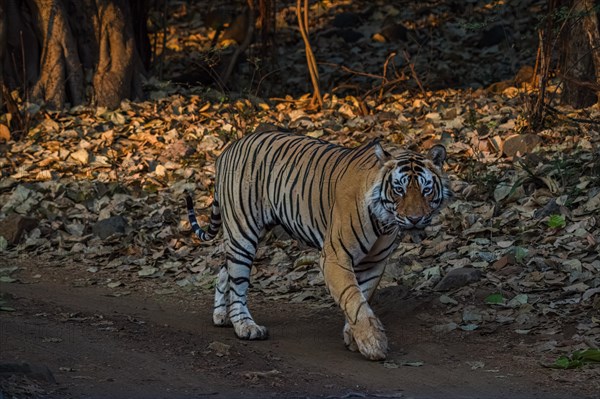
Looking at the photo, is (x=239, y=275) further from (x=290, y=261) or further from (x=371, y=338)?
(x=290, y=261)

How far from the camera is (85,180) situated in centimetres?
1055

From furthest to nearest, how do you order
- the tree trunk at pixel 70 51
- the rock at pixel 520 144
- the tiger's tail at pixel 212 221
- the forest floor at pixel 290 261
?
the tree trunk at pixel 70 51 → the rock at pixel 520 144 → the tiger's tail at pixel 212 221 → the forest floor at pixel 290 261

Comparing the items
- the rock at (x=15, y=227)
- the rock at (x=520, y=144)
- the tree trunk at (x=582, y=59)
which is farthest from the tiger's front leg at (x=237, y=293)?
the tree trunk at (x=582, y=59)

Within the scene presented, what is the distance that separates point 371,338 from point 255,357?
70 cm

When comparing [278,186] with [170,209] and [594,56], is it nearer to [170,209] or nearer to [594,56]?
[170,209]

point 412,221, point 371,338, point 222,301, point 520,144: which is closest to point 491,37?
point 520,144

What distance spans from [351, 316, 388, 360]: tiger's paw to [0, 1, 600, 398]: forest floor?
7 centimetres

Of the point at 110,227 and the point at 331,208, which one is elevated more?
the point at 331,208

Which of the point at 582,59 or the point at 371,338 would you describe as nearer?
the point at 371,338

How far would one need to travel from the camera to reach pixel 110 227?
30.5 feet

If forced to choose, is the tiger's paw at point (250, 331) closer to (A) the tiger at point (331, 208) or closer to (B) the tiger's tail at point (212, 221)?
(A) the tiger at point (331, 208)

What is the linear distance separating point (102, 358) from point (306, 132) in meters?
5.84

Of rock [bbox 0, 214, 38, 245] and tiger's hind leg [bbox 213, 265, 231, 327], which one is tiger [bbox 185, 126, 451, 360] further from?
rock [bbox 0, 214, 38, 245]

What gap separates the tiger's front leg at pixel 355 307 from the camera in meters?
5.73
